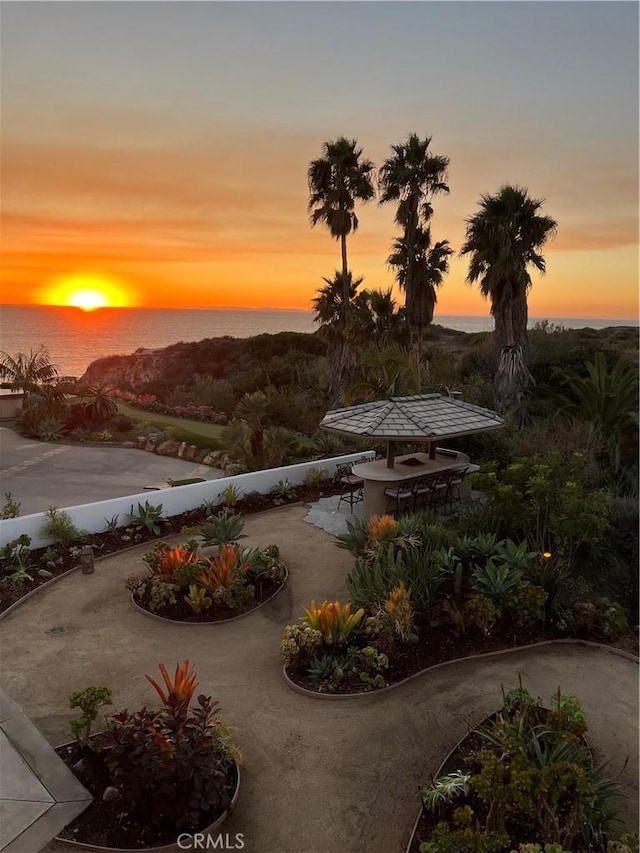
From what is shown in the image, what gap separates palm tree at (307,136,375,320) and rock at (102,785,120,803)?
19.1 meters

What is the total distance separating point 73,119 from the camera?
37.4 feet

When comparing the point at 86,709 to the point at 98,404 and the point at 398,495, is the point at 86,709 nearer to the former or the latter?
the point at 398,495

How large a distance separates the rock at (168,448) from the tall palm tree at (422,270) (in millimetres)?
10899

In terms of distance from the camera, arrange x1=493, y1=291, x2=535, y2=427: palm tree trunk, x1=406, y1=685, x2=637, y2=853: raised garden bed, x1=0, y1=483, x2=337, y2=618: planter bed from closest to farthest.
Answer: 1. x1=406, y1=685, x2=637, y2=853: raised garden bed
2. x1=0, y1=483, x2=337, y2=618: planter bed
3. x1=493, y1=291, x2=535, y2=427: palm tree trunk

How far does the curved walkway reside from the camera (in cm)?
450

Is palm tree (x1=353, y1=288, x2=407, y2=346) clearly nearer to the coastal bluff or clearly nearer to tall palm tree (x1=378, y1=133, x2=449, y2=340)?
tall palm tree (x1=378, y1=133, x2=449, y2=340)

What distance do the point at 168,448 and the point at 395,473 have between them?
8839 mm

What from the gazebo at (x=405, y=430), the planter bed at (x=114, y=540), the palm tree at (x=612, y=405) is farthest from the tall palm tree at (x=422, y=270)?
the planter bed at (x=114, y=540)

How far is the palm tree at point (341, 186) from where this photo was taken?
21562 millimetres

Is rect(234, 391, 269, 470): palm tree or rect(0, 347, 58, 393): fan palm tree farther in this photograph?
rect(0, 347, 58, 393): fan palm tree

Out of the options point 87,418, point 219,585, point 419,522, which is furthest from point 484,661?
point 87,418

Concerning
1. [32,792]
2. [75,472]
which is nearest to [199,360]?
[75,472]

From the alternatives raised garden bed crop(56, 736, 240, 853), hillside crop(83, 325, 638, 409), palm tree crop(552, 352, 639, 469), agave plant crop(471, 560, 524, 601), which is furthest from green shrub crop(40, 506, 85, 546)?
hillside crop(83, 325, 638, 409)

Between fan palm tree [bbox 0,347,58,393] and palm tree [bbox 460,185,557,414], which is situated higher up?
palm tree [bbox 460,185,557,414]
